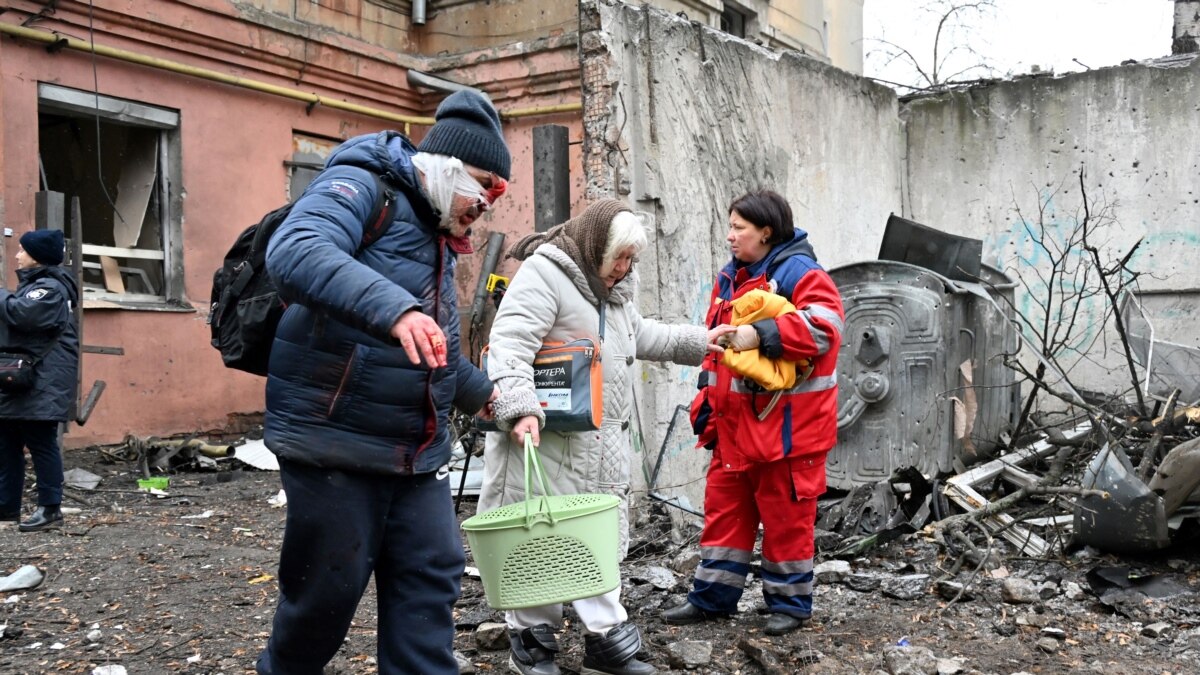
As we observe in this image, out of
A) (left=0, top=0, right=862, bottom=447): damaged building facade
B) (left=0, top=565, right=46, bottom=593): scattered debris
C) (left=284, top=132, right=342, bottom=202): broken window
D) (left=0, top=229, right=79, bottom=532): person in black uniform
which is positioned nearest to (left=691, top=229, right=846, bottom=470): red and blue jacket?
(left=0, top=565, right=46, bottom=593): scattered debris

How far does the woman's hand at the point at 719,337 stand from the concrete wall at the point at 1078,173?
4.56 metres

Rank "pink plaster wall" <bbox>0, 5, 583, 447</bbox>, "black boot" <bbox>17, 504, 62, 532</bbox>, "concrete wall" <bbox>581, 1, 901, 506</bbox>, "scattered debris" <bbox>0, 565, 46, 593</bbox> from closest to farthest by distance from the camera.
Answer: "scattered debris" <bbox>0, 565, 46, 593</bbox>, "concrete wall" <bbox>581, 1, 901, 506</bbox>, "black boot" <bbox>17, 504, 62, 532</bbox>, "pink plaster wall" <bbox>0, 5, 583, 447</bbox>

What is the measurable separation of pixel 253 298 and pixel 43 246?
4089mm

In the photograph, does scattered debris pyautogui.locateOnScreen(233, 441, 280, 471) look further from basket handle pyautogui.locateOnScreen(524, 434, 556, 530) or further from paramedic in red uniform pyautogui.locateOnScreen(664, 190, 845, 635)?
basket handle pyautogui.locateOnScreen(524, 434, 556, 530)

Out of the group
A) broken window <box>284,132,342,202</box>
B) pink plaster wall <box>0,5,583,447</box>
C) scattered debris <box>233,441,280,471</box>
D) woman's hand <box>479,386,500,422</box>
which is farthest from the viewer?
broken window <box>284,132,342,202</box>

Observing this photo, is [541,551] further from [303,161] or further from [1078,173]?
[303,161]

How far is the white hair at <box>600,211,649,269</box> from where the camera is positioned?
10.9 feet

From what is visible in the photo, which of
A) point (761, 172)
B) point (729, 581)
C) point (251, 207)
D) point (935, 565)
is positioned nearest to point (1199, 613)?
point (935, 565)

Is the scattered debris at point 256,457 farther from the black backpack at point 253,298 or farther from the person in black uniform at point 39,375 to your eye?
the black backpack at point 253,298

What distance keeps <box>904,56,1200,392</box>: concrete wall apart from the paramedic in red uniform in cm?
427

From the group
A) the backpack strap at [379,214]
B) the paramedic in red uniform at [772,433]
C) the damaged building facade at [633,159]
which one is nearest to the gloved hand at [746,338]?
the paramedic in red uniform at [772,433]

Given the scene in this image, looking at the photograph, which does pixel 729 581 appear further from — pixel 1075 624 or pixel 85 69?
pixel 85 69

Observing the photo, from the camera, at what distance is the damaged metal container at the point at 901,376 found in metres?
5.53

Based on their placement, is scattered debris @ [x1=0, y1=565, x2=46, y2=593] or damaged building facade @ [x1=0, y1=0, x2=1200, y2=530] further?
damaged building facade @ [x1=0, y1=0, x2=1200, y2=530]
